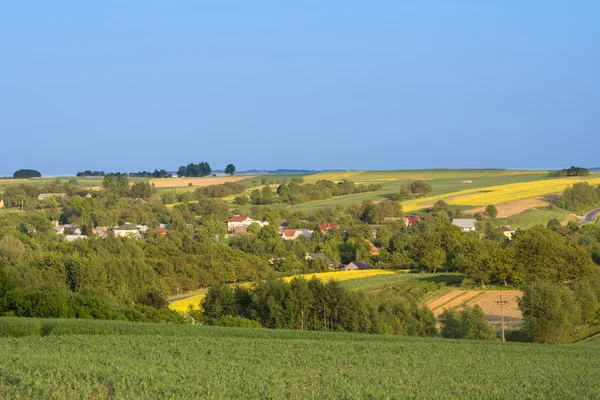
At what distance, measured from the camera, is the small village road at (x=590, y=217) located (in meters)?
87.6

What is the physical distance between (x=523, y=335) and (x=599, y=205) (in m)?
65.8

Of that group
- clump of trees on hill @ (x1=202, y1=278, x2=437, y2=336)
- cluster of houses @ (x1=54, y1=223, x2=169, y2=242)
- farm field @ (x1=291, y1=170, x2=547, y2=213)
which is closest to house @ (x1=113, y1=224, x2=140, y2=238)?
cluster of houses @ (x1=54, y1=223, x2=169, y2=242)

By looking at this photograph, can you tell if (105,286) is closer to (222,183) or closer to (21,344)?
(21,344)

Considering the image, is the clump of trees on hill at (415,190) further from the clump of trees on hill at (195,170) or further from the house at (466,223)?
the clump of trees on hill at (195,170)

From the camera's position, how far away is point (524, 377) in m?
20.1

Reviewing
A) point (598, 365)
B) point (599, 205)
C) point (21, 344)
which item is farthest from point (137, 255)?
point (599, 205)

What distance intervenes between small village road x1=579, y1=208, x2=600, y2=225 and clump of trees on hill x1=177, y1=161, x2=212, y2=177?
9721 centimetres

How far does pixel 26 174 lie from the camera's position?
6757 inches

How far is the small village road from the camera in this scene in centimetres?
8761

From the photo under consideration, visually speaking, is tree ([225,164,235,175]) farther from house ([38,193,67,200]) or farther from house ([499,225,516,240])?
house ([499,225,516,240])

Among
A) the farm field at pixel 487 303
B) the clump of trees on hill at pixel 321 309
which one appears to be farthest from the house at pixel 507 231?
the clump of trees on hill at pixel 321 309

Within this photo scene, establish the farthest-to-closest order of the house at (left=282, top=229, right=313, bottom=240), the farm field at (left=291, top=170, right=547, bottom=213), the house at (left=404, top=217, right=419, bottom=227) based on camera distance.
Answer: the farm field at (left=291, top=170, right=547, bottom=213), the house at (left=404, top=217, right=419, bottom=227), the house at (left=282, top=229, right=313, bottom=240)

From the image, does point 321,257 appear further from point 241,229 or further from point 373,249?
point 241,229

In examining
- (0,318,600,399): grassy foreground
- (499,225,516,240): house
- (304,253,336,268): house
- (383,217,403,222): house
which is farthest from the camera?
(383,217,403,222): house
